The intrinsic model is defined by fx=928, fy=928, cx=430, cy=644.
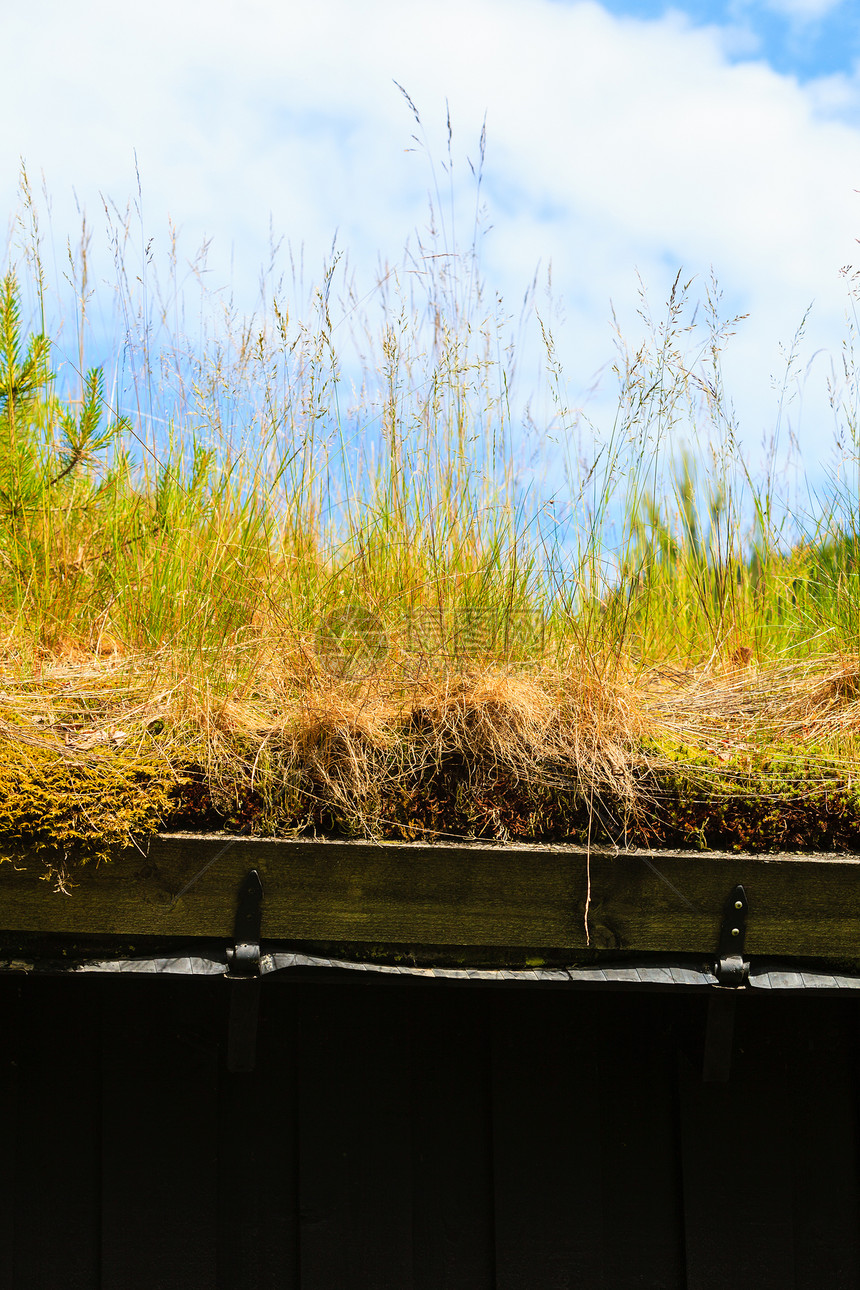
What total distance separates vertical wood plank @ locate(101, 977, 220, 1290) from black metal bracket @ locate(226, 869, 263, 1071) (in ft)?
0.12

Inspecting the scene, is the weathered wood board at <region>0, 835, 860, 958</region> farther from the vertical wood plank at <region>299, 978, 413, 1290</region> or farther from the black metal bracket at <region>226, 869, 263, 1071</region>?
the vertical wood plank at <region>299, 978, 413, 1290</region>

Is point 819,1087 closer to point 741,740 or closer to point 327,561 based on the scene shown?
point 741,740

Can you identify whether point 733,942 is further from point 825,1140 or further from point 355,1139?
point 355,1139

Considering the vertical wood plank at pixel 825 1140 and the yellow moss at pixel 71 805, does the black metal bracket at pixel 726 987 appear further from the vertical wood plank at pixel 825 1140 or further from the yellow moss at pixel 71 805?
the yellow moss at pixel 71 805

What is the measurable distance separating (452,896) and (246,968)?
0.31 meters

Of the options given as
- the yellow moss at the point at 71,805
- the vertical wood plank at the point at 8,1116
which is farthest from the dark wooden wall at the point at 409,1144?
the yellow moss at the point at 71,805

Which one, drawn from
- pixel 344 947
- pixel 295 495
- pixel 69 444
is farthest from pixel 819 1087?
pixel 69 444

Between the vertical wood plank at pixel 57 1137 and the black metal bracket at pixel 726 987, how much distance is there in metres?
0.95

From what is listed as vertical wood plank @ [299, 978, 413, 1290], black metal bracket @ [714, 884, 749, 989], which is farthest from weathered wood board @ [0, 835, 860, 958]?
vertical wood plank @ [299, 978, 413, 1290]

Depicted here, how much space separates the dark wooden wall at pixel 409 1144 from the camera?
54.7 inches

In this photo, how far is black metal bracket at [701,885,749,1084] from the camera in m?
1.39

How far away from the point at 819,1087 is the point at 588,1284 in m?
0.48

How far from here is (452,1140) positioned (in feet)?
4.73

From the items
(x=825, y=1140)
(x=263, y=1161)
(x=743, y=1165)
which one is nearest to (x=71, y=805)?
(x=263, y=1161)
